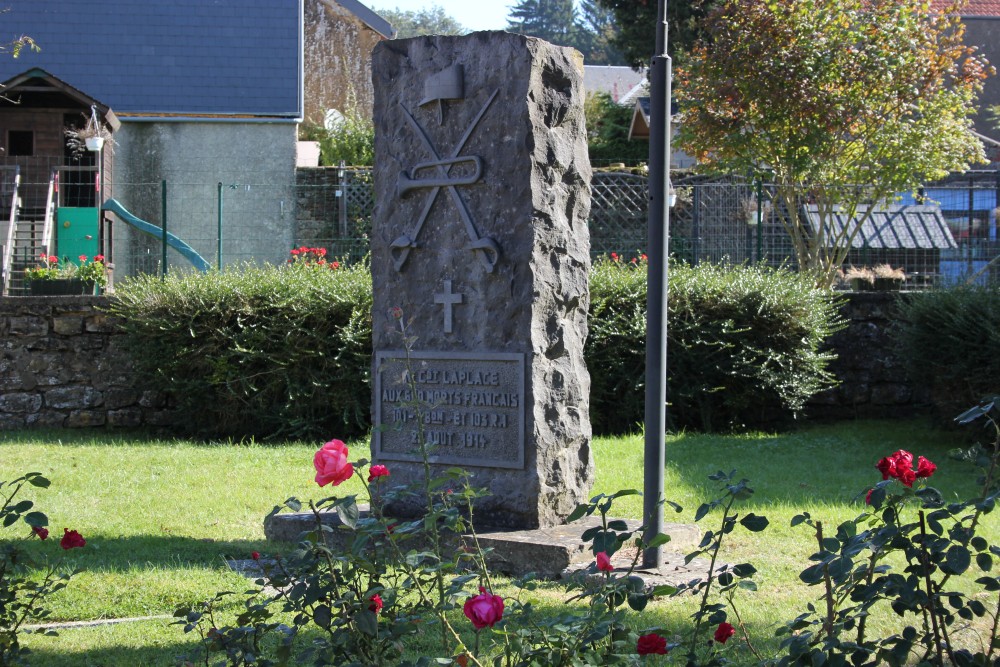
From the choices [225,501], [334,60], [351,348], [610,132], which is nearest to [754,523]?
[225,501]

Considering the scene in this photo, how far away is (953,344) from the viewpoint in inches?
353

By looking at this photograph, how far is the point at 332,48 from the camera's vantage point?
1082 inches

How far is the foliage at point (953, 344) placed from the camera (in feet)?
28.7

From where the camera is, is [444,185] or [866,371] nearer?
[444,185]

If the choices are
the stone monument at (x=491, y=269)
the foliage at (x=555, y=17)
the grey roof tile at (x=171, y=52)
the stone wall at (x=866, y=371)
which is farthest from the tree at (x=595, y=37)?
the stone monument at (x=491, y=269)

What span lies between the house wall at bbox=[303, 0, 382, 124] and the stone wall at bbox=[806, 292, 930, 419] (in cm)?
1872

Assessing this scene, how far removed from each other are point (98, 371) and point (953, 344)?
8.13 meters

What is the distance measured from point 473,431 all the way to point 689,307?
4.57 meters

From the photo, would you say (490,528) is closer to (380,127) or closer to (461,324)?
(461,324)

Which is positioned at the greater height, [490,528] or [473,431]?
[473,431]

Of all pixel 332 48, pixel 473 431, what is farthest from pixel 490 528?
pixel 332 48

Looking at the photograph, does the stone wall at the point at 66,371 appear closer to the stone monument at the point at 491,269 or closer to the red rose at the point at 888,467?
the stone monument at the point at 491,269

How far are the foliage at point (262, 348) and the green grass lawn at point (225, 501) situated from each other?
504 millimetres

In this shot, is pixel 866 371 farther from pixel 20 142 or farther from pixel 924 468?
pixel 20 142
